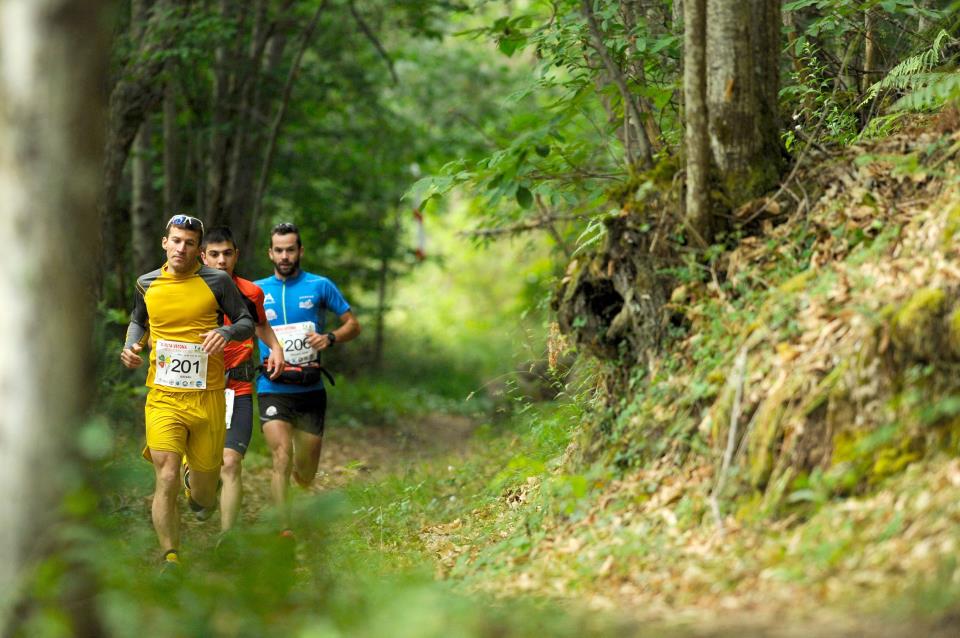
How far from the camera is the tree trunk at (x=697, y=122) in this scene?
640 centimetres

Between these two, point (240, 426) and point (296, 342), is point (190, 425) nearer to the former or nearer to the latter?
point (240, 426)

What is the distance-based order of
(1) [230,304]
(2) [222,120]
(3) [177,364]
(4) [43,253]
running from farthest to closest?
(2) [222,120] < (1) [230,304] < (3) [177,364] < (4) [43,253]

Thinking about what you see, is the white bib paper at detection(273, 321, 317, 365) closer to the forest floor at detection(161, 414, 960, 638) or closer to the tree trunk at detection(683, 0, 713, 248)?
the forest floor at detection(161, 414, 960, 638)

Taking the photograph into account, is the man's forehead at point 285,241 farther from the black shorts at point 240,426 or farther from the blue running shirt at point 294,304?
the black shorts at point 240,426

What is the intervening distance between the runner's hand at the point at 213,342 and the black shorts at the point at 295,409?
136 centimetres

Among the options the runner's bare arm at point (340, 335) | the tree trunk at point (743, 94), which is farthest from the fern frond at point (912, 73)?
the runner's bare arm at point (340, 335)

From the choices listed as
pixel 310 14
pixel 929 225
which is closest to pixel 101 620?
pixel 929 225

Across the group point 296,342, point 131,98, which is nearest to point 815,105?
point 296,342

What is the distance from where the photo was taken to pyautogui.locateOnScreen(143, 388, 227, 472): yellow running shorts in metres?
6.95

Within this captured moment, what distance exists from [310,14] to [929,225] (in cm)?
1340

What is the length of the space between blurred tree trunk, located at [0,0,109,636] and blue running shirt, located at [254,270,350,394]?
4029 millimetres

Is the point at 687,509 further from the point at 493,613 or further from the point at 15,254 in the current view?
the point at 15,254

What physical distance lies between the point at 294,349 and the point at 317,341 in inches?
9.8

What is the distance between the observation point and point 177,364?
7066 mm
